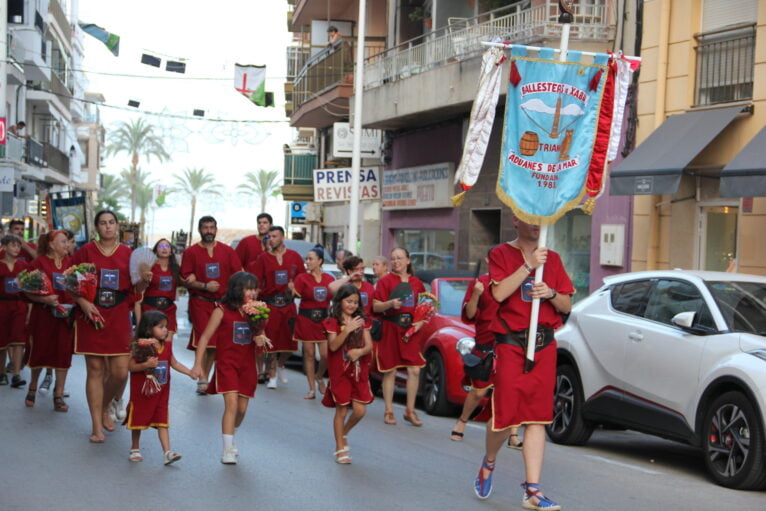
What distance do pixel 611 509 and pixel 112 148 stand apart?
3225 inches

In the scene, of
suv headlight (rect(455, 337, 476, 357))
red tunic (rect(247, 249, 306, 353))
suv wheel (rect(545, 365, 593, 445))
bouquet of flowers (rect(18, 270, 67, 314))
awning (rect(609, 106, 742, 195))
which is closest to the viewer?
suv wheel (rect(545, 365, 593, 445))

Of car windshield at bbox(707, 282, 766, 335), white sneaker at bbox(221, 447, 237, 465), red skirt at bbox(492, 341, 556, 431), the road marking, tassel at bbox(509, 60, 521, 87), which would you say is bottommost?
the road marking

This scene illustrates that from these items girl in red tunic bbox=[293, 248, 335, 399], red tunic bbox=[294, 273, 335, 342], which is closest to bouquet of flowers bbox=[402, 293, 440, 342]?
girl in red tunic bbox=[293, 248, 335, 399]

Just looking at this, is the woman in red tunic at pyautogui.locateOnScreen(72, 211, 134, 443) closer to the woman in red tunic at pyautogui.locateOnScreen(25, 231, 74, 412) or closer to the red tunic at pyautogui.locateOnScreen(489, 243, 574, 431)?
the woman in red tunic at pyautogui.locateOnScreen(25, 231, 74, 412)

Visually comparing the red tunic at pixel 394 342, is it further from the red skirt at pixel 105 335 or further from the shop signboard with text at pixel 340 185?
the shop signboard with text at pixel 340 185

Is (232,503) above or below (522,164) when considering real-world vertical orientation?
below

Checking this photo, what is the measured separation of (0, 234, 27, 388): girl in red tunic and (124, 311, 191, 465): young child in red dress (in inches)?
198

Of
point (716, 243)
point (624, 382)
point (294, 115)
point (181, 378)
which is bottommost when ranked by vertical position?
point (181, 378)

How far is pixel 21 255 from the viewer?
13.7m

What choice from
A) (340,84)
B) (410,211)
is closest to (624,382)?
(410,211)

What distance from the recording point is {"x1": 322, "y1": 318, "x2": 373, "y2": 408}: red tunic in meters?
8.91

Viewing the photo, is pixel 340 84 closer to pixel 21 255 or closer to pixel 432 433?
pixel 21 255

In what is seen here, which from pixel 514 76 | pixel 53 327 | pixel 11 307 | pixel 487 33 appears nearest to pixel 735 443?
pixel 514 76

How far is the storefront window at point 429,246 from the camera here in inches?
1008
